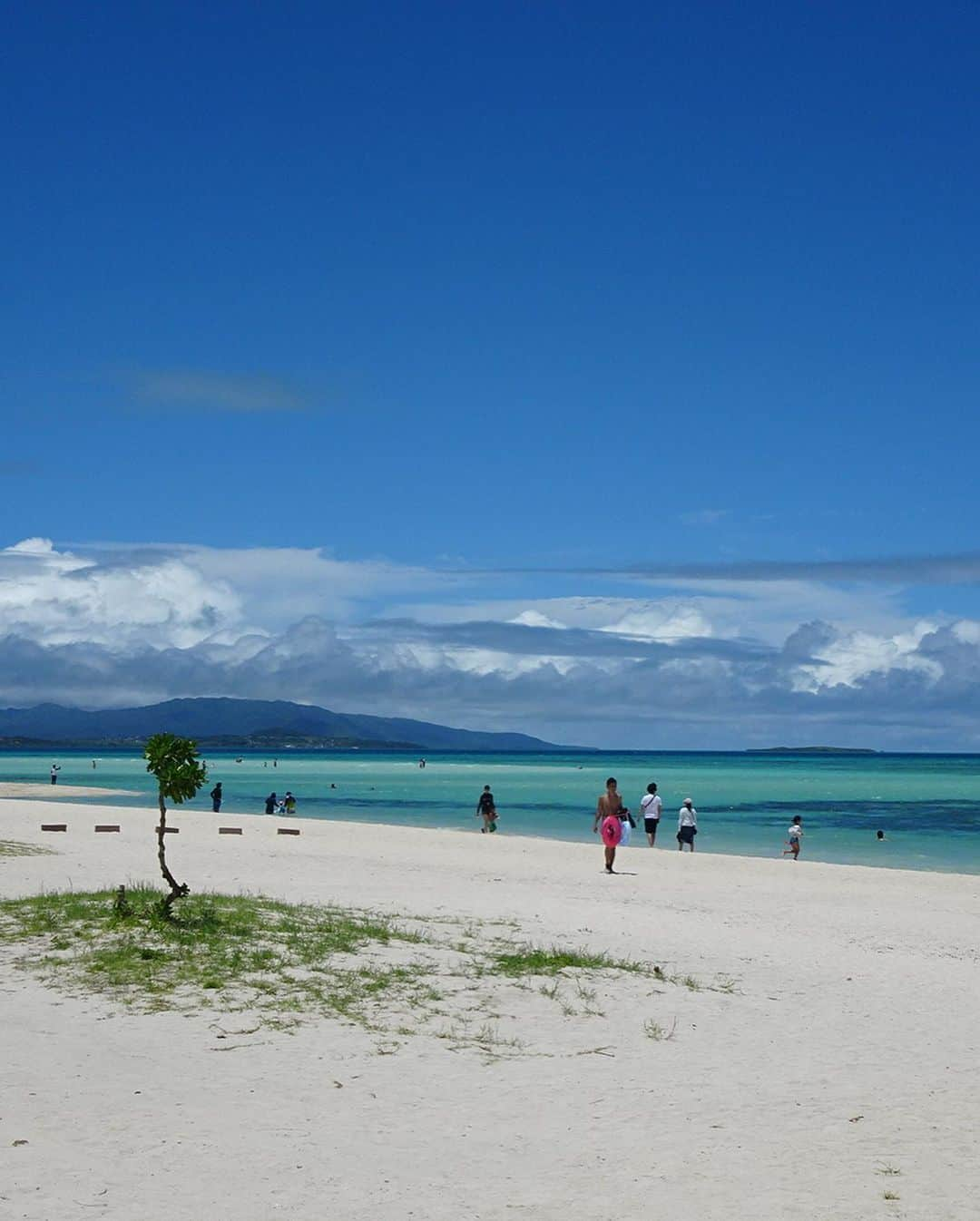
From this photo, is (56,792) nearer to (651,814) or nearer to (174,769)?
(651,814)

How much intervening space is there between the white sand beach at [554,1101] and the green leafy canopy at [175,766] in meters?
2.63

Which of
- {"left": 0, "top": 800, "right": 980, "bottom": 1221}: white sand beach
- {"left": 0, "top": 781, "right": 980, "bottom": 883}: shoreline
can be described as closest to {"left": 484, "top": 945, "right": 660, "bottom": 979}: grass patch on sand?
{"left": 0, "top": 800, "right": 980, "bottom": 1221}: white sand beach

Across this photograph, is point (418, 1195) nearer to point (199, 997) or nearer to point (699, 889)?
point (199, 997)

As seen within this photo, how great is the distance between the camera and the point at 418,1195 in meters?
8.21

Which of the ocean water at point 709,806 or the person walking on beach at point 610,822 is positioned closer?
the person walking on beach at point 610,822

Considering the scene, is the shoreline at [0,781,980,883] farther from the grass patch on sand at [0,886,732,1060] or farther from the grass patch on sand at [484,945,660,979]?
the grass patch on sand at [0,886,732,1060]

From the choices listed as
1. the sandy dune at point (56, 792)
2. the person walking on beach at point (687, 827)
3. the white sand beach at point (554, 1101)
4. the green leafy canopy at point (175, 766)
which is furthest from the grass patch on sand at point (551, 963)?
the sandy dune at point (56, 792)

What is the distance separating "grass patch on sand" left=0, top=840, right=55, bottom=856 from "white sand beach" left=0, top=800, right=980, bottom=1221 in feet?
A: 36.3

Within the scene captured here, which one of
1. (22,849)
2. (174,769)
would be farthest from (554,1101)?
(22,849)

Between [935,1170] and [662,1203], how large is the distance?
2.14m

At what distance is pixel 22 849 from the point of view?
2672 centimetres

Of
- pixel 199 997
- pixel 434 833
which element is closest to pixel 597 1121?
pixel 199 997

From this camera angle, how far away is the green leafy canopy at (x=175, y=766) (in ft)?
51.7

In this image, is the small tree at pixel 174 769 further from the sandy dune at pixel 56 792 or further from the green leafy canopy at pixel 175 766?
the sandy dune at pixel 56 792
